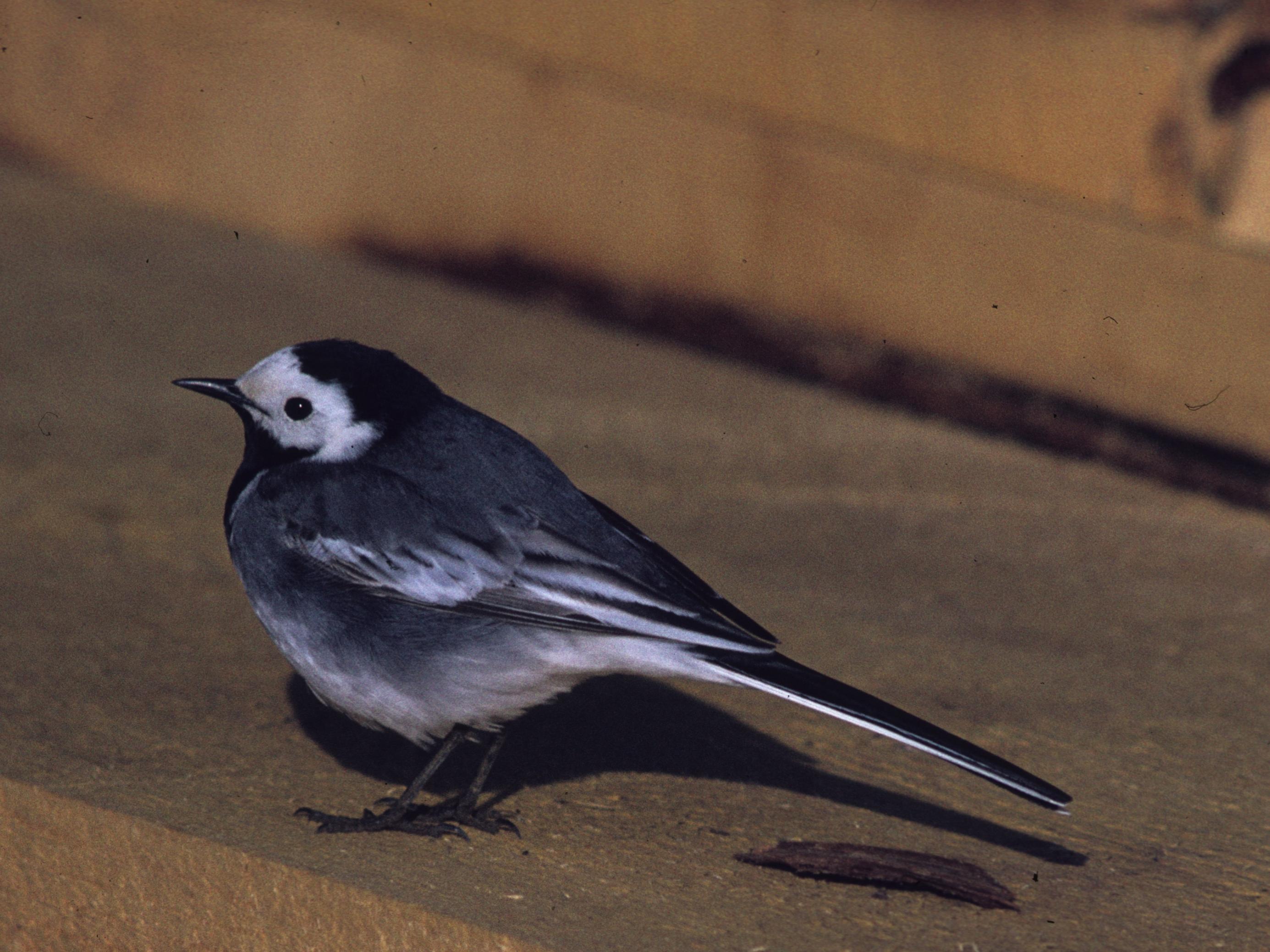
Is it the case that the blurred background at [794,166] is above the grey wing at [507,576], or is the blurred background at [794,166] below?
above

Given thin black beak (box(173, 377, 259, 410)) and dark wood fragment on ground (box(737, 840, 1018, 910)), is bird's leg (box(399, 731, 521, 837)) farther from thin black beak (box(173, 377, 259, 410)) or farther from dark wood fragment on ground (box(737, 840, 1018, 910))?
thin black beak (box(173, 377, 259, 410))

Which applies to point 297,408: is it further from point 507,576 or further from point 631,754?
point 631,754

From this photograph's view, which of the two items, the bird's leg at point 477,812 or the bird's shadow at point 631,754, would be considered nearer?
the bird's leg at point 477,812

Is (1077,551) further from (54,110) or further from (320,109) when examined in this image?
(54,110)

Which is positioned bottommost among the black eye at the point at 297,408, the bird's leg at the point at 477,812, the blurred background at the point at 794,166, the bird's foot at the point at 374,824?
the bird's foot at the point at 374,824

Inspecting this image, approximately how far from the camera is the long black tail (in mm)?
2695

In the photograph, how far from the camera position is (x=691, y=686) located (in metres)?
3.80

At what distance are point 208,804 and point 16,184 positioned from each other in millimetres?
4677

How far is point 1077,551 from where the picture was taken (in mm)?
4523

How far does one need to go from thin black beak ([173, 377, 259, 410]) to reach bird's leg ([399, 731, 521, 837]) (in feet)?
2.60

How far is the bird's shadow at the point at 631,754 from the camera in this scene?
3.15 m

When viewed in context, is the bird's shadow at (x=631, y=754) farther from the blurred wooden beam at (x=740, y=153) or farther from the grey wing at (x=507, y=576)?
the blurred wooden beam at (x=740, y=153)

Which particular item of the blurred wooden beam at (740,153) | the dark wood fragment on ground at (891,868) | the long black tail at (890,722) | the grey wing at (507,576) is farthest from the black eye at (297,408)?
the blurred wooden beam at (740,153)

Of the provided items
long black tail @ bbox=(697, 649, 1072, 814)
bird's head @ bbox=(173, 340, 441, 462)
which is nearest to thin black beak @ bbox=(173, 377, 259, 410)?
bird's head @ bbox=(173, 340, 441, 462)
